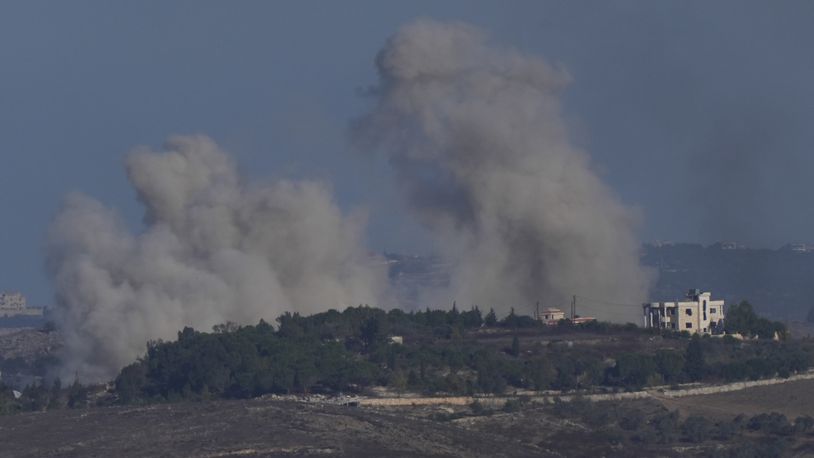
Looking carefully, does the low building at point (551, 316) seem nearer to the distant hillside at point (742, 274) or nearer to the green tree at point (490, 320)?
the green tree at point (490, 320)

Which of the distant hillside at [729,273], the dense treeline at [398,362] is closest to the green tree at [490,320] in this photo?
the dense treeline at [398,362]

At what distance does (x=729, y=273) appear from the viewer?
137 m

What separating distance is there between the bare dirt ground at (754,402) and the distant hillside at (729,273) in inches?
1758

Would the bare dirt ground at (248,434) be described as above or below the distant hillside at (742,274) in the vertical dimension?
below

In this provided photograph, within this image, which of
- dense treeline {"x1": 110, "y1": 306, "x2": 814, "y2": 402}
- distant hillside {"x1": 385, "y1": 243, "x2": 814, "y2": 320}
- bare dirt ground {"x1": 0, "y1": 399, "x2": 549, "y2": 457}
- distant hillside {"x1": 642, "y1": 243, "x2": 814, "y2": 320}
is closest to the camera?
bare dirt ground {"x1": 0, "y1": 399, "x2": 549, "y2": 457}

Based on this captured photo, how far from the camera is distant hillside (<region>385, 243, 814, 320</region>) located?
4815 inches

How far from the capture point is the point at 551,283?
8475 centimetres

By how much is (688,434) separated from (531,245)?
28310 mm

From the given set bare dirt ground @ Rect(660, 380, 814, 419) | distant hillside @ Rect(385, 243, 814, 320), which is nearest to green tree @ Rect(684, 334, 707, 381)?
bare dirt ground @ Rect(660, 380, 814, 419)

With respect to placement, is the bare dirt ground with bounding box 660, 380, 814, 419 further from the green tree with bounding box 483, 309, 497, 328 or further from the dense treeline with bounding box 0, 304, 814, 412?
the green tree with bounding box 483, 309, 497, 328

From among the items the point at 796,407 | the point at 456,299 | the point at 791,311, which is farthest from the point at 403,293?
the point at 796,407

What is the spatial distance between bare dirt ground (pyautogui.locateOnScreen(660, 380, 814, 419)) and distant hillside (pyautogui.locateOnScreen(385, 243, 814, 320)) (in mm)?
44653

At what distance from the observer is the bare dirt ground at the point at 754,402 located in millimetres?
61219

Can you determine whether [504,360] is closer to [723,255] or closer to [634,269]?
[634,269]
